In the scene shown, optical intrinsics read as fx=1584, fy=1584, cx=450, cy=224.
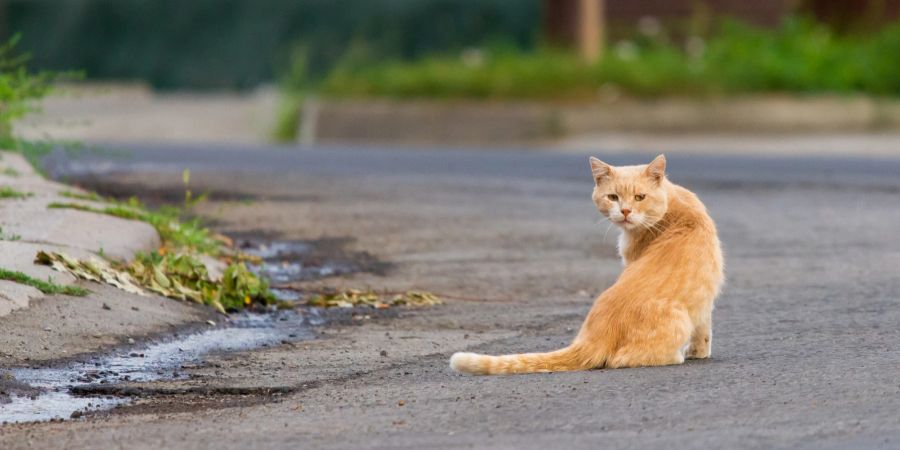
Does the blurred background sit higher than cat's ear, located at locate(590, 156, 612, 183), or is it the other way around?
cat's ear, located at locate(590, 156, 612, 183)

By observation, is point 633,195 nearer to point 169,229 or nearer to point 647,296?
point 647,296

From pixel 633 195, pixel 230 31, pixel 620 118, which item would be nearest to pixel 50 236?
pixel 633 195

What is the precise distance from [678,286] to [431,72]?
13.5m

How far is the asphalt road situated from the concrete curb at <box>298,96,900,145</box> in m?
3.04

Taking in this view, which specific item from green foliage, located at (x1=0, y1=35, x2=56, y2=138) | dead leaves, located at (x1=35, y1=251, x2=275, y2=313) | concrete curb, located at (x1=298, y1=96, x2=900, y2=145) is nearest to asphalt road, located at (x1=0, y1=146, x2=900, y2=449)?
dead leaves, located at (x1=35, y1=251, x2=275, y2=313)

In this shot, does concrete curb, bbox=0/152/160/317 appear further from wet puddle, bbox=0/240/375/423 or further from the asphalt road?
the asphalt road

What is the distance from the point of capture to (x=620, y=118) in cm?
1844

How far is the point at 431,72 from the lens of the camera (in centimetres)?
1972

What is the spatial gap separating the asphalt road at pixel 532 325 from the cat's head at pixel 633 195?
693mm

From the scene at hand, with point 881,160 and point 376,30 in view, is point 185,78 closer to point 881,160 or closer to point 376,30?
point 376,30

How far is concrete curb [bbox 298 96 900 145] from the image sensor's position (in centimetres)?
1848

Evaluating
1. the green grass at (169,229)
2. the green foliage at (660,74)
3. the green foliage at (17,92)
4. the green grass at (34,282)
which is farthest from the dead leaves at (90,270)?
the green foliage at (660,74)

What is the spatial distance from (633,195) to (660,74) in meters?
12.7

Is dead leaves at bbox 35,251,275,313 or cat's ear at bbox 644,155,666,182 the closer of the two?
cat's ear at bbox 644,155,666,182
